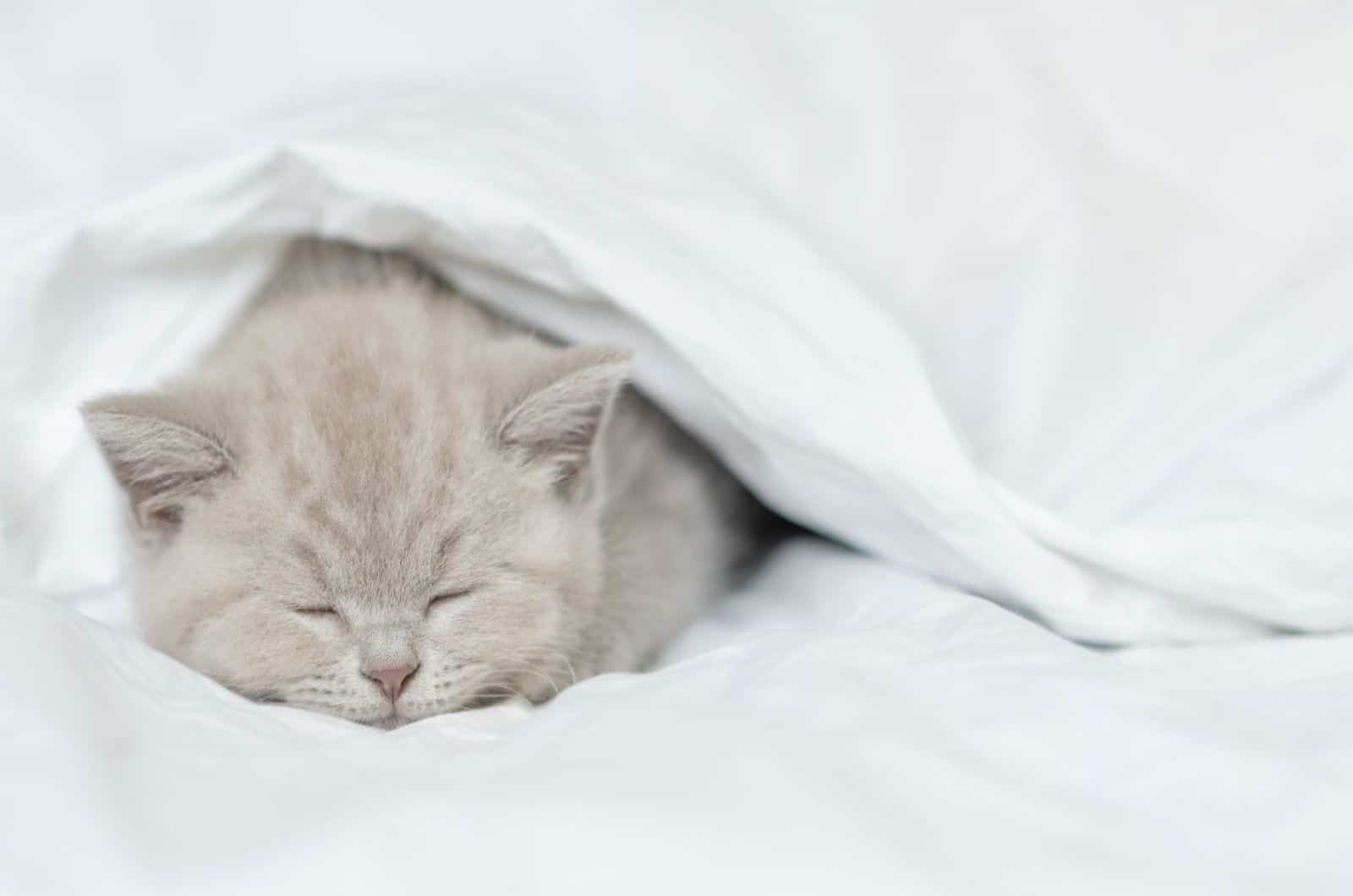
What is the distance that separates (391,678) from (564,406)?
0.30 meters

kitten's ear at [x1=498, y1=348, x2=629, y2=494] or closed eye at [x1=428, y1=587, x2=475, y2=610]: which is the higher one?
kitten's ear at [x1=498, y1=348, x2=629, y2=494]

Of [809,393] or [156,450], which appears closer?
[156,450]

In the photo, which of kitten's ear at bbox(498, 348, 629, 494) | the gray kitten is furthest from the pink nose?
kitten's ear at bbox(498, 348, 629, 494)

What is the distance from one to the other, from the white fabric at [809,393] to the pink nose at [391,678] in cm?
9

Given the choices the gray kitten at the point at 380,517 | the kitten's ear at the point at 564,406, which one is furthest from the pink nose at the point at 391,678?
the kitten's ear at the point at 564,406

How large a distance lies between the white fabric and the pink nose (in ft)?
0.30

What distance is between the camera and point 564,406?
3.62ft

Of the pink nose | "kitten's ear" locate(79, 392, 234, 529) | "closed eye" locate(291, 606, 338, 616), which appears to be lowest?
the pink nose

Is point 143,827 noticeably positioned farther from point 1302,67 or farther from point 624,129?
point 1302,67

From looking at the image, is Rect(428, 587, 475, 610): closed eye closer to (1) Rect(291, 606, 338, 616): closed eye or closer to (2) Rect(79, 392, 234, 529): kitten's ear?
(1) Rect(291, 606, 338, 616): closed eye

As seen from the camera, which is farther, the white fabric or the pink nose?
the pink nose

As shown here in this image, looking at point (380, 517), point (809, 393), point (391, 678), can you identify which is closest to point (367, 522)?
point (380, 517)

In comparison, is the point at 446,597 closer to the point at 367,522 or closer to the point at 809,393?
the point at 367,522

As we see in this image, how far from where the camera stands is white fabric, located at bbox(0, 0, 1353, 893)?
26.4 inches
